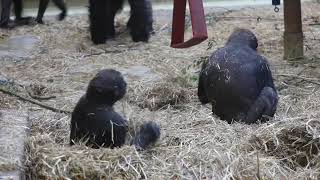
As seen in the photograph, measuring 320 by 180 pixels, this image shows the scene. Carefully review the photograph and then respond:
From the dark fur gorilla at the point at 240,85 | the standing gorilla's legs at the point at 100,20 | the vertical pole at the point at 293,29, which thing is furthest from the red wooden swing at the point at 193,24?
the standing gorilla's legs at the point at 100,20

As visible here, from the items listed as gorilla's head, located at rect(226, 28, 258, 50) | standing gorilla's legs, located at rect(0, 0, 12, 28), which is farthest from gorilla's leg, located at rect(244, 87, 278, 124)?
standing gorilla's legs, located at rect(0, 0, 12, 28)

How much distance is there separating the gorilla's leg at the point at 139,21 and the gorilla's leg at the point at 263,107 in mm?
3598

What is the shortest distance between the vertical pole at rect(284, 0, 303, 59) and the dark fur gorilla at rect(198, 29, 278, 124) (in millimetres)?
1918

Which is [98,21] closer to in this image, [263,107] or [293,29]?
[293,29]

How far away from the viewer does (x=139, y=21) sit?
24.9ft

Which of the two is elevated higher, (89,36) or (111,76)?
(111,76)

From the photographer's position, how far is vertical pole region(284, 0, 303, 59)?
6094mm

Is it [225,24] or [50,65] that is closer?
[50,65]

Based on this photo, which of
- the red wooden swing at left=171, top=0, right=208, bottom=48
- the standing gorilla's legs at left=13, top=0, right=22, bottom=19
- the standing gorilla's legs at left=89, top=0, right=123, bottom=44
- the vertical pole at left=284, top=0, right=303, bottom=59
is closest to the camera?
the red wooden swing at left=171, top=0, right=208, bottom=48

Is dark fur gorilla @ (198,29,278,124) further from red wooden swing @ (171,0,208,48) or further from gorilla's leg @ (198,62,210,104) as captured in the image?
red wooden swing @ (171,0,208,48)

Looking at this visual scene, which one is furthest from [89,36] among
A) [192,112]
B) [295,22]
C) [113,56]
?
[192,112]

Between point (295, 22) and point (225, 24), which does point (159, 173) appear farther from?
point (225, 24)

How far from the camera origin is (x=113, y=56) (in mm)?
6855

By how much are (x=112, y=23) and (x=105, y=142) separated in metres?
4.45
